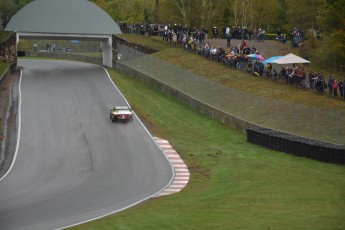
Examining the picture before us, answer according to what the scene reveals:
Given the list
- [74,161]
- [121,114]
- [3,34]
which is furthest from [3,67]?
[74,161]

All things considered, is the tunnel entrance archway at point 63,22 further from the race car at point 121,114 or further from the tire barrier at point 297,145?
the tire barrier at point 297,145

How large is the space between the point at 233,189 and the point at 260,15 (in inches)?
2925

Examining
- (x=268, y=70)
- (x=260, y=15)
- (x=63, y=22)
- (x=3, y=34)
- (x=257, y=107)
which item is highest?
(x=63, y=22)

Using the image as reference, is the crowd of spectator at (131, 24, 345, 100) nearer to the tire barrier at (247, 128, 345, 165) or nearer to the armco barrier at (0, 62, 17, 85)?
the tire barrier at (247, 128, 345, 165)

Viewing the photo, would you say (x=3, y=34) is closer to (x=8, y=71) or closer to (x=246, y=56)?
(x=8, y=71)

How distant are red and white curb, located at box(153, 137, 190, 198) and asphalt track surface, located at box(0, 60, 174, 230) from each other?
1.19 ft

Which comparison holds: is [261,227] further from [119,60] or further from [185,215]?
[119,60]

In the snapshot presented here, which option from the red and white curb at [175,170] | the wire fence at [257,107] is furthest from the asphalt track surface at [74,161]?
the wire fence at [257,107]

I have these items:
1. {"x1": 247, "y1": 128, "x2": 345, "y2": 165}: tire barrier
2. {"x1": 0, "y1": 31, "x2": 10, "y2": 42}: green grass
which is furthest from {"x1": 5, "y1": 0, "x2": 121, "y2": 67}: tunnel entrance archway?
{"x1": 247, "y1": 128, "x2": 345, "y2": 165}: tire barrier

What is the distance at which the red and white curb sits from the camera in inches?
1294

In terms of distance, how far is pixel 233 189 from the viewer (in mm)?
30734

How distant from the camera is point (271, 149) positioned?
40.3m

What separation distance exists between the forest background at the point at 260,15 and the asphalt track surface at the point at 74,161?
18129 mm

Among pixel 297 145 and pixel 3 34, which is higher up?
pixel 3 34
